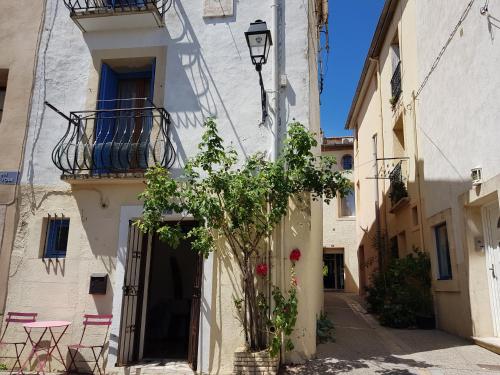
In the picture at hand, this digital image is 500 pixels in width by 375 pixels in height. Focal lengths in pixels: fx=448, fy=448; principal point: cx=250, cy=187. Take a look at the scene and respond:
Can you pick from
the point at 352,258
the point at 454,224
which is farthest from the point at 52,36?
the point at 352,258

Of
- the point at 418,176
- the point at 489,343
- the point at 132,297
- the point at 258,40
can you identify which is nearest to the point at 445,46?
the point at 418,176

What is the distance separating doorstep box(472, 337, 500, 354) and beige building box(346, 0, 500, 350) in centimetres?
3

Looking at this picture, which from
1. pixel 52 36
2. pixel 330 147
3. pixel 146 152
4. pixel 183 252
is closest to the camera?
pixel 146 152

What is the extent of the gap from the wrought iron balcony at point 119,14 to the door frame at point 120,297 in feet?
10.4

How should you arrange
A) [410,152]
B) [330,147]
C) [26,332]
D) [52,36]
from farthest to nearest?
[330,147] → [410,152] → [52,36] → [26,332]

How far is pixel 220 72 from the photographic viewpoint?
7.21 meters

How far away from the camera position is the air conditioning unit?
7.00 meters

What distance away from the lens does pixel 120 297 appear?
652 centimetres

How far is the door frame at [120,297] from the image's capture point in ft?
20.2

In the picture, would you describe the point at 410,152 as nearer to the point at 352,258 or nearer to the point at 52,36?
the point at 52,36

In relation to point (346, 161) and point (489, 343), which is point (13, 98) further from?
point (346, 161)

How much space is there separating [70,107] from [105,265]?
2758mm

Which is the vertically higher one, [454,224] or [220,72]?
[220,72]

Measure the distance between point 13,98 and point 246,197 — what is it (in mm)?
4752
